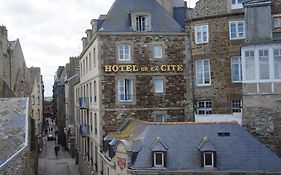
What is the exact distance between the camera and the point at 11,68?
132ft

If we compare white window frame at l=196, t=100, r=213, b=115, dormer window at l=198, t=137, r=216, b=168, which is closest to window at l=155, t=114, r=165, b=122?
white window frame at l=196, t=100, r=213, b=115

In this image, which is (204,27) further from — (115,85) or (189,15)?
(115,85)

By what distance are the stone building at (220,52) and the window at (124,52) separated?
412 centimetres

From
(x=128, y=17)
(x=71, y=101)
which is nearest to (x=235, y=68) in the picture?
(x=128, y=17)

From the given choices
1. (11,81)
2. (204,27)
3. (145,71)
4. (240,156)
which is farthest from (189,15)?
(11,81)

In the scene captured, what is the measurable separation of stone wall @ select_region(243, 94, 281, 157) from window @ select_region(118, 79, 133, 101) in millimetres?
7815

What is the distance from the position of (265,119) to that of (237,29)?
253 inches

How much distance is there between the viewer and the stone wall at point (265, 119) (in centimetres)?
1984

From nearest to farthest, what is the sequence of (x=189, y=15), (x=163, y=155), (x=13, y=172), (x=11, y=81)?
(x=163, y=155) → (x=13, y=172) → (x=189, y=15) → (x=11, y=81)

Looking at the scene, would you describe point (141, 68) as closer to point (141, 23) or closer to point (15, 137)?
point (141, 23)

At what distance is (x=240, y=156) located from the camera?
17688 mm

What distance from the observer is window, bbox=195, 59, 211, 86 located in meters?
25.0

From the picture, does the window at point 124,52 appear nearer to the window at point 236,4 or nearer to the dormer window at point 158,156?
the window at point 236,4

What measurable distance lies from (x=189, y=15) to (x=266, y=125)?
928 cm
